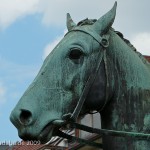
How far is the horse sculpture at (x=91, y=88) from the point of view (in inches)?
126

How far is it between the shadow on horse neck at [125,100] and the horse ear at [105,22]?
81 mm

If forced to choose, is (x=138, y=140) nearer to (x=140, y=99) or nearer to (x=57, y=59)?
→ (x=140, y=99)

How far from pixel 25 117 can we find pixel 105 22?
796 millimetres

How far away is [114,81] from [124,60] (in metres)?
0.17

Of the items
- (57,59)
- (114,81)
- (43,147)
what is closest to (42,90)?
(57,59)

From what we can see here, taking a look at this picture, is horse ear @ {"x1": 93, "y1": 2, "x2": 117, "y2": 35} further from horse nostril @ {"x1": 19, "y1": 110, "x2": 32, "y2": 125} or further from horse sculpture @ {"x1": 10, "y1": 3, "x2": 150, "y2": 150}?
horse nostril @ {"x1": 19, "y1": 110, "x2": 32, "y2": 125}

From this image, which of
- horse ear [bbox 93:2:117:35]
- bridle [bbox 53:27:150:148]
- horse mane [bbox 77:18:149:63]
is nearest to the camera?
bridle [bbox 53:27:150:148]

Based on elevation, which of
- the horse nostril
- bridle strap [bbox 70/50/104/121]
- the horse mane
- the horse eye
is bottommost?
the horse nostril

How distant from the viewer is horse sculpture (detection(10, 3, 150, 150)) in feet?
10.5

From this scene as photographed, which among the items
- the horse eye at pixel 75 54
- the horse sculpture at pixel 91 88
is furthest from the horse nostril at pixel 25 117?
the horse eye at pixel 75 54

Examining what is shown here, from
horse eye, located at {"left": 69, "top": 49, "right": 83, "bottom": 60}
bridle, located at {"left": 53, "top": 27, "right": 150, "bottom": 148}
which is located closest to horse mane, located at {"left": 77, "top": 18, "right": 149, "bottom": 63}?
bridle, located at {"left": 53, "top": 27, "right": 150, "bottom": 148}

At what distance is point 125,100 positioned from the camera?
11.2 ft

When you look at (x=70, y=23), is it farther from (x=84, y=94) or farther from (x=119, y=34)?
(x=84, y=94)

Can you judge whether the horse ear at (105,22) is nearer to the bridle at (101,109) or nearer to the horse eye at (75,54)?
the bridle at (101,109)
